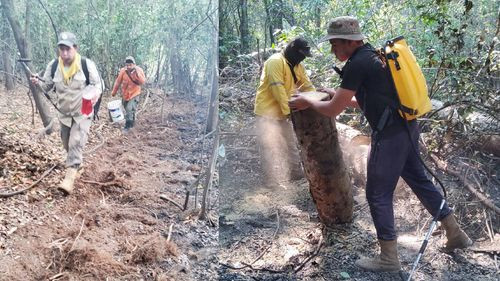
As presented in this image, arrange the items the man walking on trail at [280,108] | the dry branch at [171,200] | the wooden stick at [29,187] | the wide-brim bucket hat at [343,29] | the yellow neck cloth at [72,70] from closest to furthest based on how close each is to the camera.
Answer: the wooden stick at [29,187] → the yellow neck cloth at [72,70] → the dry branch at [171,200] → the wide-brim bucket hat at [343,29] → the man walking on trail at [280,108]

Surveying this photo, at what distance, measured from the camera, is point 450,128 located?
88.1 inches

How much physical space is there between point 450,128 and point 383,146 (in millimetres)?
545

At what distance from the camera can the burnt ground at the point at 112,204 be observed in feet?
3.66

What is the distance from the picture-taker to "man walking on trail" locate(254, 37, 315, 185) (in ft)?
6.13

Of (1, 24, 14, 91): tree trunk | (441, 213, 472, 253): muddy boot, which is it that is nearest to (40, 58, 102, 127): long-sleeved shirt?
(1, 24, 14, 91): tree trunk

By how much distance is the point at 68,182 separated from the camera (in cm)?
121

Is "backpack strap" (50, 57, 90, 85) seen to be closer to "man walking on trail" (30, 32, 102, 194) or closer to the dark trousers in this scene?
"man walking on trail" (30, 32, 102, 194)

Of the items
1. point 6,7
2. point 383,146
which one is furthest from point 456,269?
point 6,7

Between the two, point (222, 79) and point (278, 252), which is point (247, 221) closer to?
point (278, 252)

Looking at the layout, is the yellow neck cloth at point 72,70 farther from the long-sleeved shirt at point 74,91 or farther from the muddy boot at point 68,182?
the muddy boot at point 68,182

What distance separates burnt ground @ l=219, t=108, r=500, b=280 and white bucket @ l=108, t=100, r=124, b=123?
25.3 inches

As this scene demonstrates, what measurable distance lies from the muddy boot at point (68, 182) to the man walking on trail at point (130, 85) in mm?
211


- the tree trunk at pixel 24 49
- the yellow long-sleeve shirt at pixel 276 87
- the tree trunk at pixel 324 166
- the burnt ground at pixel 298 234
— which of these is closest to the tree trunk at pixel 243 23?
the yellow long-sleeve shirt at pixel 276 87

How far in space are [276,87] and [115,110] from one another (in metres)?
0.78
